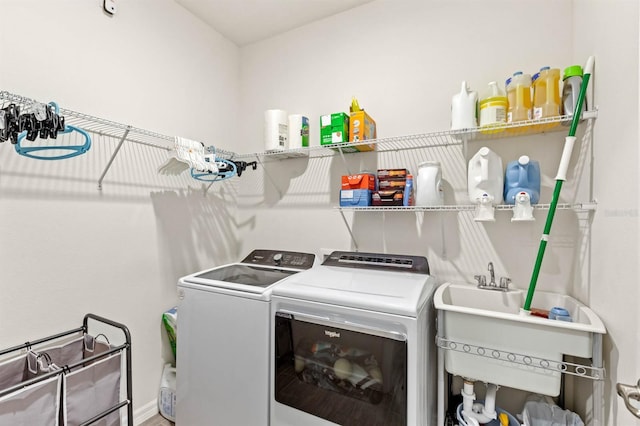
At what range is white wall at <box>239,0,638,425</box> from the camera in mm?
1067

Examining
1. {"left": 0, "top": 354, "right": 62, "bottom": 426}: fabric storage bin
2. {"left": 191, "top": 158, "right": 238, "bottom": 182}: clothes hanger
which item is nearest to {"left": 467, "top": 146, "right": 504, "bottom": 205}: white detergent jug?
{"left": 191, "top": 158, "right": 238, "bottom": 182}: clothes hanger

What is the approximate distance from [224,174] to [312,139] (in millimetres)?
727

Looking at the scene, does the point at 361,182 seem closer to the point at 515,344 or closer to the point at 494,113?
the point at 494,113

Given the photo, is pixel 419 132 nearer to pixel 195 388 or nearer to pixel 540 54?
pixel 540 54

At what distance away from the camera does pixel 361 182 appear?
1.87m

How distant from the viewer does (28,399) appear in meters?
1.09

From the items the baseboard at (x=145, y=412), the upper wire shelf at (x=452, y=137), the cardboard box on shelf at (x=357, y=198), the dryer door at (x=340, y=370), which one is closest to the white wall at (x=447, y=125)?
the upper wire shelf at (x=452, y=137)

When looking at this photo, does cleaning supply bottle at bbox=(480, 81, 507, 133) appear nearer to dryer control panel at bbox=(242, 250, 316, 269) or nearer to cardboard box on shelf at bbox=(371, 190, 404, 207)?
cardboard box on shelf at bbox=(371, 190, 404, 207)

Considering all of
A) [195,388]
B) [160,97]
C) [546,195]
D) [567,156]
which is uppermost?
[160,97]

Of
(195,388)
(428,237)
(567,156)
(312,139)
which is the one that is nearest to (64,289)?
(195,388)

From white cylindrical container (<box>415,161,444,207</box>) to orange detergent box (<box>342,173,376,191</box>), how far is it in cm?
29

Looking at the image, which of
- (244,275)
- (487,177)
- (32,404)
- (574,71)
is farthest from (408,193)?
(32,404)

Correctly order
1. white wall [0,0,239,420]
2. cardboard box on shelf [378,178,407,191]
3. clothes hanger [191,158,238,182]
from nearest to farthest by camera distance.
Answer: white wall [0,0,239,420] < cardboard box on shelf [378,178,407,191] < clothes hanger [191,158,238,182]

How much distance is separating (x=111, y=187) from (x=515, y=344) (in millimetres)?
2236
